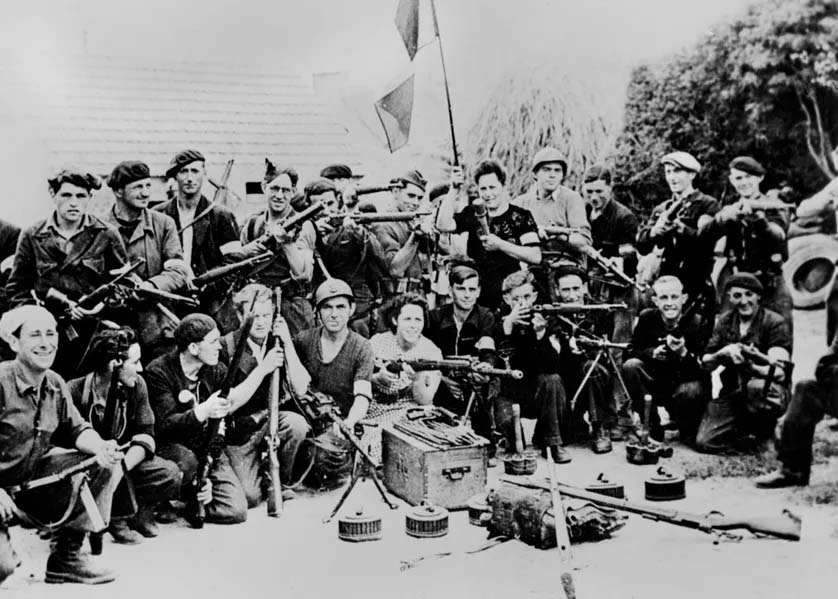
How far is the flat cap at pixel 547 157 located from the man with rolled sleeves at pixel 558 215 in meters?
0.02

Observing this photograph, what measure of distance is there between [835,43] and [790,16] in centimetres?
30

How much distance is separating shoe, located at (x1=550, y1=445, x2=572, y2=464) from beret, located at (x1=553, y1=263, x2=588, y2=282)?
1013 mm

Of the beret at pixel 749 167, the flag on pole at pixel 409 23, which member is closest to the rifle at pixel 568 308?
the beret at pixel 749 167

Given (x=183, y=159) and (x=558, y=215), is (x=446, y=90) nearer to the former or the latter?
(x=558, y=215)

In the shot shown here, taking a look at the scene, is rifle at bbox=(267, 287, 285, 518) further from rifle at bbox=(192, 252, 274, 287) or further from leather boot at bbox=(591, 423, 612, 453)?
leather boot at bbox=(591, 423, 612, 453)

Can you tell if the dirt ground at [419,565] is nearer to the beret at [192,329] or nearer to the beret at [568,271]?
the beret at [192,329]

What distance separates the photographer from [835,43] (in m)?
5.32

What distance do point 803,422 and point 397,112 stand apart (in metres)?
2.98

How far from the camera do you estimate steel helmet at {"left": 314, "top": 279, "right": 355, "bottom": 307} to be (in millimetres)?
5289

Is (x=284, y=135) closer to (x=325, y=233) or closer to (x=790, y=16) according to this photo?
(x=325, y=233)

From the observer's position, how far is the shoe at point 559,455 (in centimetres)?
544

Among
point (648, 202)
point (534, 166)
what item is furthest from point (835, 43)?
point (534, 166)

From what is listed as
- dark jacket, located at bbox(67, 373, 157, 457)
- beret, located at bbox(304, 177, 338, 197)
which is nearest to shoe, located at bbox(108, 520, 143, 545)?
dark jacket, located at bbox(67, 373, 157, 457)

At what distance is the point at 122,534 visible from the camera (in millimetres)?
4910
